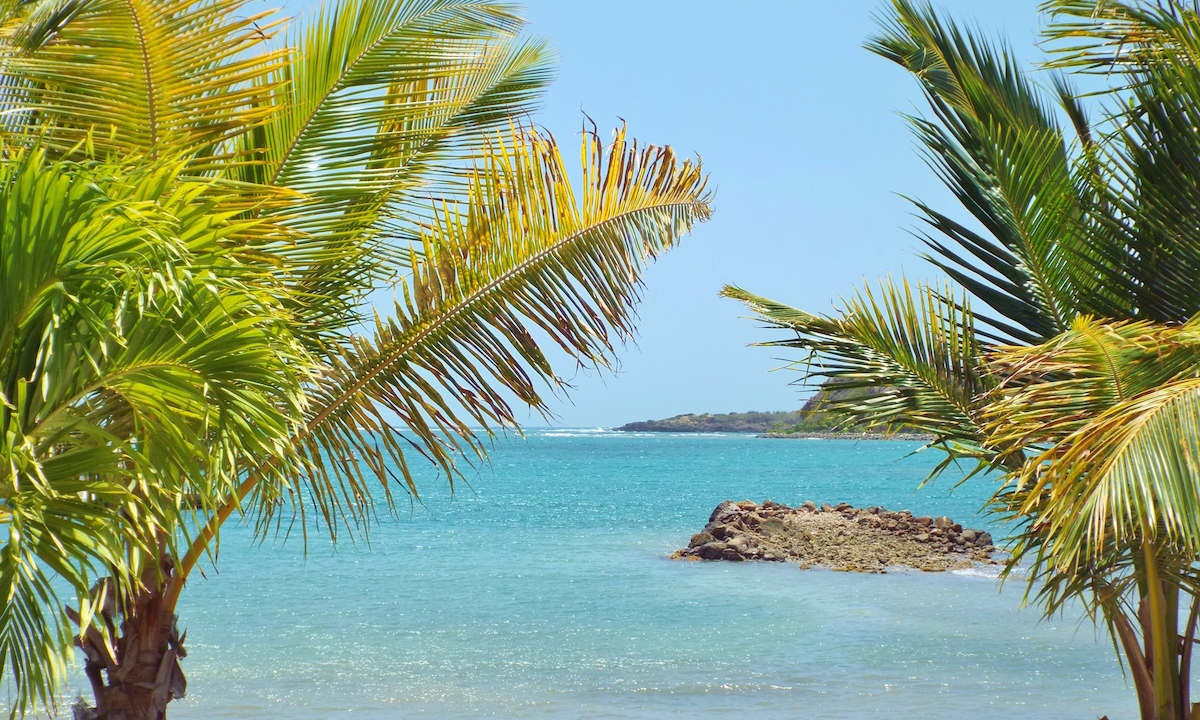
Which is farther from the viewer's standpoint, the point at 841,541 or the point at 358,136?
the point at 841,541

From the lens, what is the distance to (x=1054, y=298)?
15.6 ft

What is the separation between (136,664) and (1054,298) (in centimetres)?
459

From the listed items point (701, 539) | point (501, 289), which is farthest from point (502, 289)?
point (701, 539)

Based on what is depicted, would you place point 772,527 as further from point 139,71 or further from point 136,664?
point 139,71

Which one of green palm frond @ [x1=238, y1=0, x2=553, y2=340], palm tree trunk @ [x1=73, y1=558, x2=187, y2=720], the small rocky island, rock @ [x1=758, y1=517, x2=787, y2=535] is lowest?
the small rocky island

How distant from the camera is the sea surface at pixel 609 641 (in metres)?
9.44

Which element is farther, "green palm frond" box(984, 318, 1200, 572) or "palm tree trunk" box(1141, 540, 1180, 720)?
"palm tree trunk" box(1141, 540, 1180, 720)

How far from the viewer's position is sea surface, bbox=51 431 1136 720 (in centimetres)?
944

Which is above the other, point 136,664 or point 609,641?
point 136,664

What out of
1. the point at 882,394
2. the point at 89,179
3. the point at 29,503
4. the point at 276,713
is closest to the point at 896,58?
the point at 882,394

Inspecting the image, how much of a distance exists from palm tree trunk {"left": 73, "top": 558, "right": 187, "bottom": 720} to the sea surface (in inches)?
110

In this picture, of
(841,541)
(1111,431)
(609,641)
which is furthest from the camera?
(841,541)

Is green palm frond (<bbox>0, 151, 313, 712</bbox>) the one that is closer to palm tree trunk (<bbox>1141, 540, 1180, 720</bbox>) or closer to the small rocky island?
palm tree trunk (<bbox>1141, 540, 1180, 720</bbox>)

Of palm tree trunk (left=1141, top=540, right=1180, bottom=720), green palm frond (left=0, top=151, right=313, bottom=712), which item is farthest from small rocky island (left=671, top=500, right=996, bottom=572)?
green palm frond (left=0, top=151, right=313, bottom=712)
